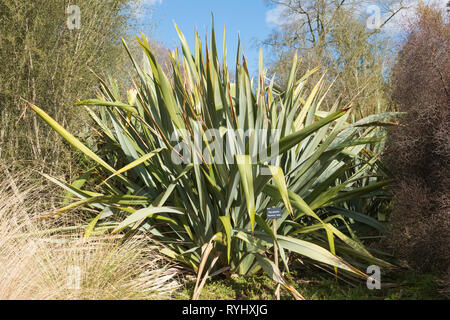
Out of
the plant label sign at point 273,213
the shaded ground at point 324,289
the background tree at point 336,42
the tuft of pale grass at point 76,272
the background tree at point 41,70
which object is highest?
the background tree at point 336,42

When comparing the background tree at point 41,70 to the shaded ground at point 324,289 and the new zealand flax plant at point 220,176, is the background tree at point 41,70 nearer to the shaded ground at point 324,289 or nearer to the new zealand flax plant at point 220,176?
the new zealand flax plant at point 220,176

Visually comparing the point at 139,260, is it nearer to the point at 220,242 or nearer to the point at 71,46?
the point at 220,242

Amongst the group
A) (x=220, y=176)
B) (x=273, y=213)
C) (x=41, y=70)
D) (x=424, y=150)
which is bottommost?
(x=273, y=213)

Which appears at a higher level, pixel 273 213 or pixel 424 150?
pixel 424 150

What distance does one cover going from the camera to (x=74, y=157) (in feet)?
14.0

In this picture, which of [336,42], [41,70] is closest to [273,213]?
[41,70]

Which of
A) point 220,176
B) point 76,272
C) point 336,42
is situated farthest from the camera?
point 336,42

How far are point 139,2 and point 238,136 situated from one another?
154 inches

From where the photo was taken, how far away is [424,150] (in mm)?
2803

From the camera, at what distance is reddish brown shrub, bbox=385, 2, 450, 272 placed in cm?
255

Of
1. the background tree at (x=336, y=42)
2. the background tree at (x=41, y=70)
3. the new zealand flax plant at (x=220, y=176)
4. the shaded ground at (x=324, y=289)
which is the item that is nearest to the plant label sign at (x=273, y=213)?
A: the new zealand flax plant at (x=220, y=176)

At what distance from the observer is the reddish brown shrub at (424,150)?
2.55 meters

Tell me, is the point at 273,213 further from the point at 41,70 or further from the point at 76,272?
the point at 41,70

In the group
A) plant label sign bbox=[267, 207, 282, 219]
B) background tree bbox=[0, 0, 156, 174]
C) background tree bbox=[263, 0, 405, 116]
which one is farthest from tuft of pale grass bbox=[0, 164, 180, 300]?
background tree bbox=[263, 0, 405, 116]
